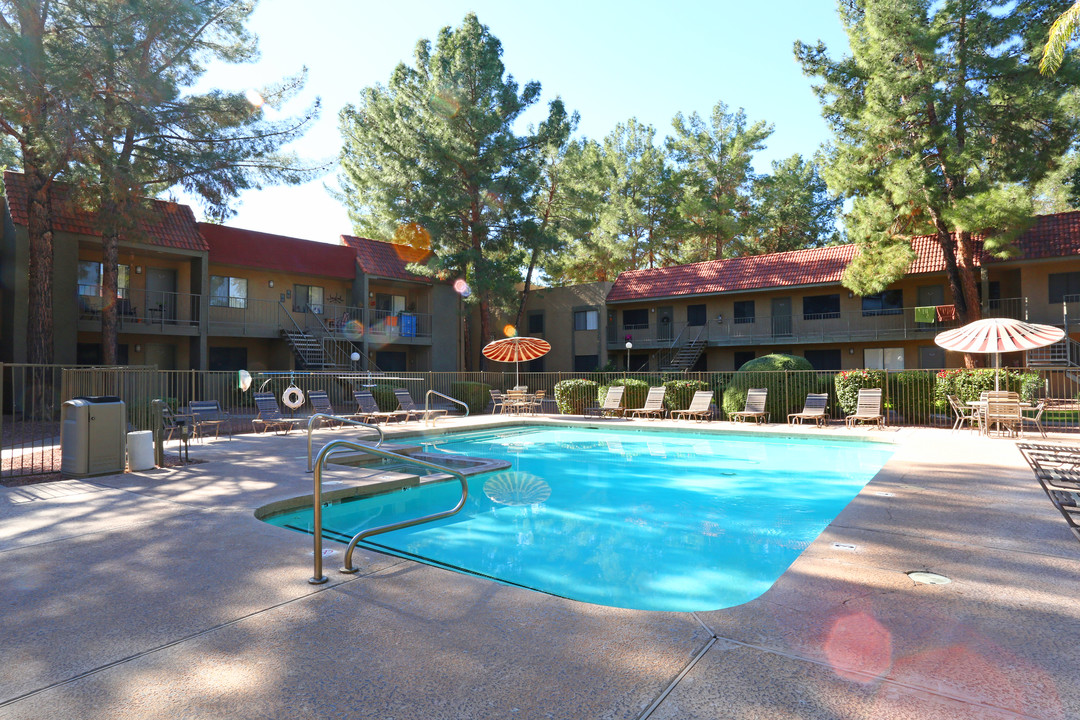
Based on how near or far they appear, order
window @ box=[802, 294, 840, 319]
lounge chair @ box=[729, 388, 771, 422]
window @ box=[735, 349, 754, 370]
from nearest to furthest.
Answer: lounge chair @ box=[729, 388, 771, 422] → window @ box=[802, 294, 840, 319] → window @ box=[735, 349, 754, 370]

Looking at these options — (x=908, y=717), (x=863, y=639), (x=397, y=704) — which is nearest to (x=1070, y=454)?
(x=863, y=639)

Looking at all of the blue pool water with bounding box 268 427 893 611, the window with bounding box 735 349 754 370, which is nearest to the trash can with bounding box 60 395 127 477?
the blue pool water with bounding box 268 427 893 611

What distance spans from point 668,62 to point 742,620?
65.1 feet

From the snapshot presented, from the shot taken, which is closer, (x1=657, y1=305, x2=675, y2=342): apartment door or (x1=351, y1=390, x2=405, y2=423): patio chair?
(x1=351, y1=390, x2=405, y2=423): patio chair

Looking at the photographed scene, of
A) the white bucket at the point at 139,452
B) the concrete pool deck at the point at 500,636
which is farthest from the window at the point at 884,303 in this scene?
the white bucket at the point at 139,452

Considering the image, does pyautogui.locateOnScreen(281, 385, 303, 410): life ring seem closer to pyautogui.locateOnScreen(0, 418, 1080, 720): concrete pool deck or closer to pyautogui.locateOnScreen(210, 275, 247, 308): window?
pyautogui.locateOnScreen(0, 418, 1080, 720): concrete pool deck

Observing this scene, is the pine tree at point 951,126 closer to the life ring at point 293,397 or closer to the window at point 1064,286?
the window at point 1064,286

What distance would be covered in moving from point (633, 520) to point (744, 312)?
74.8 feet

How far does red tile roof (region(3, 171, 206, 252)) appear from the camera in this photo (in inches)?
668

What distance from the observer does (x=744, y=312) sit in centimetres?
2814

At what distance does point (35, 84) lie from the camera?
13.3 metres

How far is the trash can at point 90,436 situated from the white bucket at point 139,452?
189mm

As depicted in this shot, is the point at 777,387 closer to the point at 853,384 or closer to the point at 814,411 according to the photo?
the point at 814,411

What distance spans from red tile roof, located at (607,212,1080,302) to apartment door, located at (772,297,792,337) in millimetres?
1374
